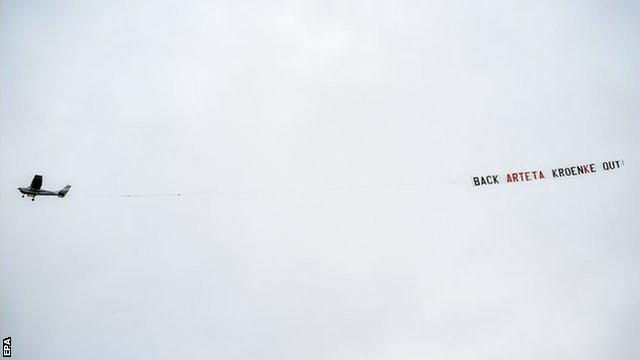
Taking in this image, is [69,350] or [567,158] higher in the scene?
[567,158]

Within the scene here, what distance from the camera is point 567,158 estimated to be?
4628 centimetres

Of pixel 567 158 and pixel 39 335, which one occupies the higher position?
pixel 567 158

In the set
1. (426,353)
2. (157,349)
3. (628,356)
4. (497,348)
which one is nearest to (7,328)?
(157,349)

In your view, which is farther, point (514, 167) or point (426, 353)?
point (426, 353)

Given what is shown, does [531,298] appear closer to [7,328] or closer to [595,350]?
[595,350]

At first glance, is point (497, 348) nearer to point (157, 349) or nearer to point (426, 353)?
point (426, 353)

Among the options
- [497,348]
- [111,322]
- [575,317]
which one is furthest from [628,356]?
[111,322]

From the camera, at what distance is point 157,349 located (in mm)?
55156

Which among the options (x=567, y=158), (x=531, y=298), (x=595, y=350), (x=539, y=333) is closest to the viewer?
(x=567, y=158)

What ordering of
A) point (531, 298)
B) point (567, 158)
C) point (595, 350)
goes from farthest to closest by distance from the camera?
point (595, 350) → point (531, 298) → point (567, 158)

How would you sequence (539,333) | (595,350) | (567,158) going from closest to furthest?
(567,158)
(539,333)
(595,350)

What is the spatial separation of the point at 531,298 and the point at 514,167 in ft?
67.4

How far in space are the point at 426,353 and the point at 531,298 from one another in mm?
19855

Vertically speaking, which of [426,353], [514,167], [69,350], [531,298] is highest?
[514,167]
